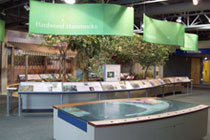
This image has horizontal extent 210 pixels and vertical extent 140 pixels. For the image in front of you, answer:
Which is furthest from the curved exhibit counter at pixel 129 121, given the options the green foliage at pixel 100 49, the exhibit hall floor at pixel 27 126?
the green foliage at pixel 100 49

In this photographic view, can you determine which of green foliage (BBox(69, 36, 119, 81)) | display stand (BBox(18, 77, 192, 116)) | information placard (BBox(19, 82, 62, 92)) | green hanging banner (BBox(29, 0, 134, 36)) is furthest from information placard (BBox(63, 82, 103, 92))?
green hanging banner (BBox(29, 0, 134, 36))

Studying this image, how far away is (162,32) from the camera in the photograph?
Answer: 6441 mm

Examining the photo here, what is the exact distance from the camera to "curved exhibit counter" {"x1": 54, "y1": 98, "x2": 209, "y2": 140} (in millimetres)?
2959

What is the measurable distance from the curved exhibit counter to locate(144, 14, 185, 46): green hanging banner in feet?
7.83

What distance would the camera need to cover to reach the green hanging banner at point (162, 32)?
5.99 meters

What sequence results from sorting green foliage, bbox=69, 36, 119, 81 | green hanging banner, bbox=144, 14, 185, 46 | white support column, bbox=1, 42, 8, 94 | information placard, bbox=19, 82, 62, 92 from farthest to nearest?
1. white support column, bbox=1, 42, 8, 94
2. green foliage, bbox=69, 36, 119, 81
3. information placard, bbox=19, 82, 62, 92
4. green hanging banner, bbox=144, 14, 185, 46

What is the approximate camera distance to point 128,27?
526 cm

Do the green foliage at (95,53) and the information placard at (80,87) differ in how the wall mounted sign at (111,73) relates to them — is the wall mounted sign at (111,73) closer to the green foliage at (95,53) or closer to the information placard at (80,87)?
the information placard at (80,87)

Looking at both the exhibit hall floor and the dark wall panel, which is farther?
the dark wall panel

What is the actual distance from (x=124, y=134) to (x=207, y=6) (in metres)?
7.21

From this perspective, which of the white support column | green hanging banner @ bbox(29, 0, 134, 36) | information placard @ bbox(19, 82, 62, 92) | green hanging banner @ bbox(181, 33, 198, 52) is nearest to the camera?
green hanging banner @ bbox(29, 0, 134, 36)

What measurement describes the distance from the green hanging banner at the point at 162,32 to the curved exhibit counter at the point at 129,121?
93.9 inches

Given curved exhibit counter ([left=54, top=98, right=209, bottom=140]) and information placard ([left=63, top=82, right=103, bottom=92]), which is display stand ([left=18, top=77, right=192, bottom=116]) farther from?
curved exhibit counter ([left=54, top=98, right=209, bottom=140])

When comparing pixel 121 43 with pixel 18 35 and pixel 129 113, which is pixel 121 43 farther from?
pixel 18 35
